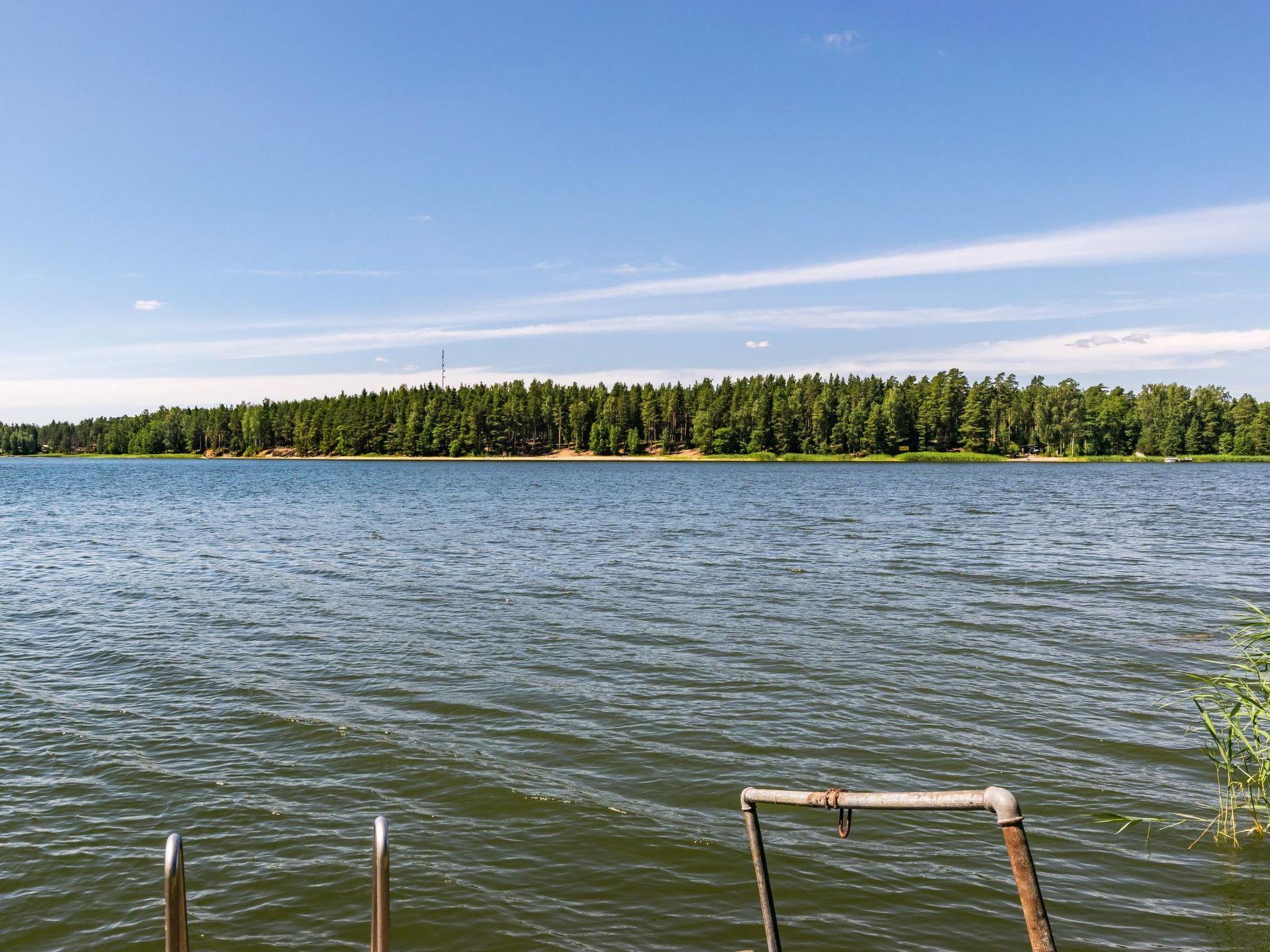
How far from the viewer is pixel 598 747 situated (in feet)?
42.2

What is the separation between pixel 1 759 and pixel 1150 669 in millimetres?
20433

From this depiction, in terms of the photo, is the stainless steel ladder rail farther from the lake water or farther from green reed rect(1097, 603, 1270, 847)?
green reed rect(1097, 603, 1270, 847)

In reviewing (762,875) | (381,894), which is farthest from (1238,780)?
(381,894)

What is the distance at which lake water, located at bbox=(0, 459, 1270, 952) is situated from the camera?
8.46 metres

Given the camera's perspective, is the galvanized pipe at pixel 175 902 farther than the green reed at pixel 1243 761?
No

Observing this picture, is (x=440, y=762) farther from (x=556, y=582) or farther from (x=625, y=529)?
(x=625, y=529)

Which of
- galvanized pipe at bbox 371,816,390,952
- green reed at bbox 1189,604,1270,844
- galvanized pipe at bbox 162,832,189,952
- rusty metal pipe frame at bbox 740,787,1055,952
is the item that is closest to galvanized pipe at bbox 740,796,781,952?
rusty metal pipe frame at bbox 740,787,1055,952

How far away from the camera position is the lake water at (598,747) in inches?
333

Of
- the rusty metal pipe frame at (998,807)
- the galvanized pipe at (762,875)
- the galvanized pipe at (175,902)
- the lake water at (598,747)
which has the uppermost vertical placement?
the rusty metal pipe frame at (998,807)

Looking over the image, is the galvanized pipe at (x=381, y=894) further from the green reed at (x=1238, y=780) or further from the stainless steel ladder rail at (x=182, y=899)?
the green reed at (x=1238, y=780)

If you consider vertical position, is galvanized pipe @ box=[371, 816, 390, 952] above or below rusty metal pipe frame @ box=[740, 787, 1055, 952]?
below

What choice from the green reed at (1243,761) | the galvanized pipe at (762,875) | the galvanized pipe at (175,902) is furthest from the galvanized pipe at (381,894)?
the green reed at (1243,761)

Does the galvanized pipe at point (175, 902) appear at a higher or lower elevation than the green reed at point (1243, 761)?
higher

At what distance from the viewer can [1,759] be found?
1230cm
